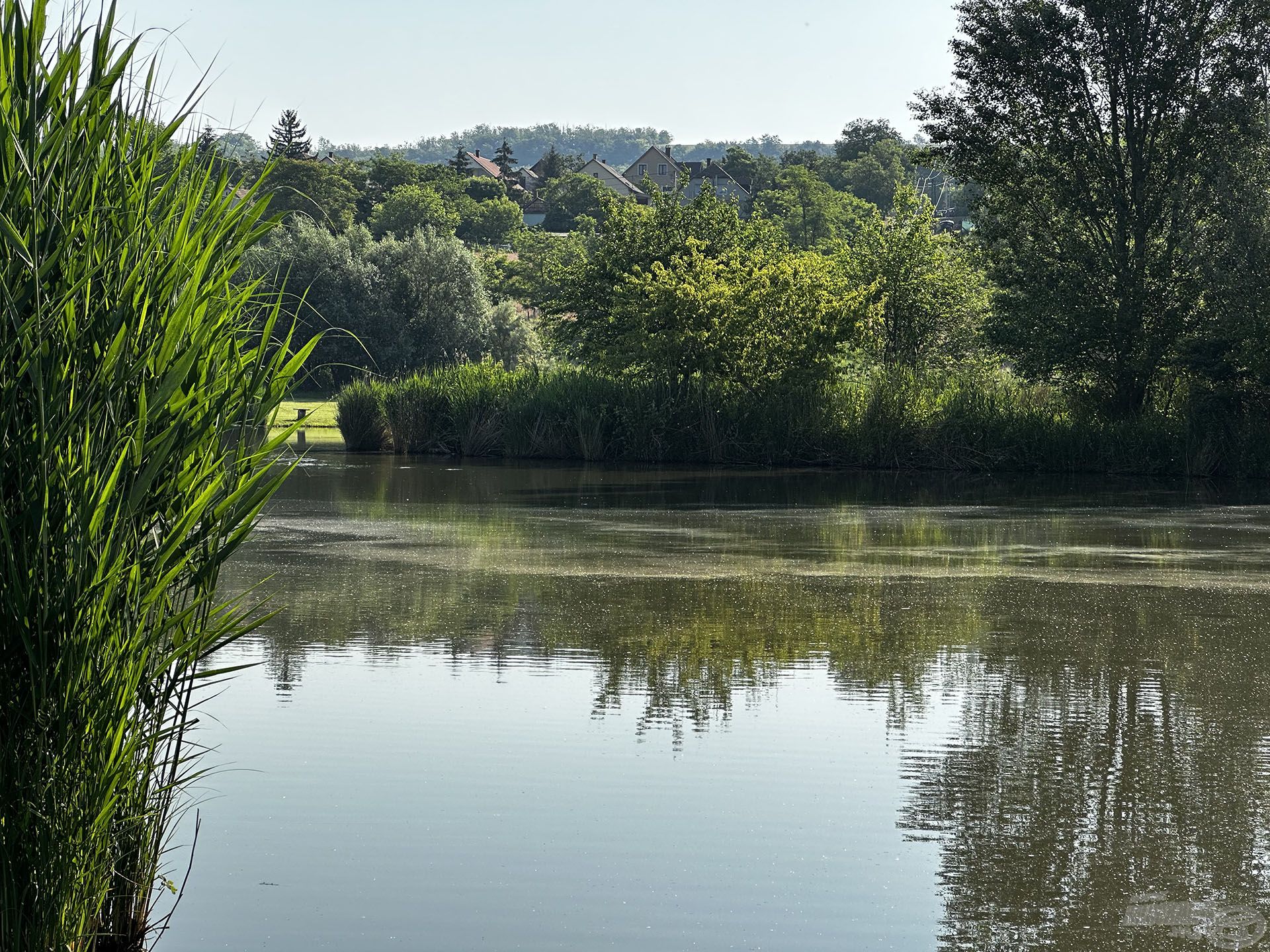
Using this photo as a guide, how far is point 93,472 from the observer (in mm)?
4133

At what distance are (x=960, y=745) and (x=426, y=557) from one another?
337 inches

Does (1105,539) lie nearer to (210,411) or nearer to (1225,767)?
(1225,767)

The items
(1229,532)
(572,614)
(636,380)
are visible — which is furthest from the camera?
(636,380)

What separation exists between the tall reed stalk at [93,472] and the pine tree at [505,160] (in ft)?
516

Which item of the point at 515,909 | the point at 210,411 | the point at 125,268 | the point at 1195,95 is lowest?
the point at 515,909

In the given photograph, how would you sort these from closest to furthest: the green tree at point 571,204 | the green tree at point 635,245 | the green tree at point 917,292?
the green tree at point 917,292, the green tree at point 635,245, the green tree at point 571,204

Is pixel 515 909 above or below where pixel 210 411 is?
below

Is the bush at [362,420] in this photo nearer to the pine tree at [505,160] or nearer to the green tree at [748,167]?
the green tree at [748,167]

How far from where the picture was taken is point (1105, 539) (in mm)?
17594

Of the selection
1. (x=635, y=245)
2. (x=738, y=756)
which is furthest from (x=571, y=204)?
(x=738, y=756)

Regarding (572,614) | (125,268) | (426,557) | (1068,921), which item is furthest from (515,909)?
(426,557)

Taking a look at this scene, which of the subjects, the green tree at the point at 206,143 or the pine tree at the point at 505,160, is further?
the pine tree at the point at 505,160

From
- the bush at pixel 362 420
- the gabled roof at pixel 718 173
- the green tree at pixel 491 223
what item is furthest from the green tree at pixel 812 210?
the bush at pixel 362 420

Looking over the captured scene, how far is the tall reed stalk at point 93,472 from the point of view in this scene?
4.07 m
